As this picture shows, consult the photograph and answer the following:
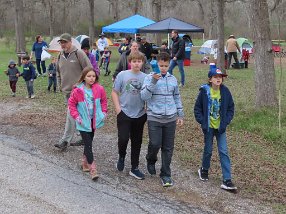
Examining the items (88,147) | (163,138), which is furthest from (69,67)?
(163,138)

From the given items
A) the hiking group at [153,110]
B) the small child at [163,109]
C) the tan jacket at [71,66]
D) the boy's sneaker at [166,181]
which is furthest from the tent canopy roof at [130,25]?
the boy's sneaker at [166,181]

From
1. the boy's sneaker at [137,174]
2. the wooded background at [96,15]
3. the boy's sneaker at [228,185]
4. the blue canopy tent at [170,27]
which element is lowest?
the boy's sneaker at [228,185]

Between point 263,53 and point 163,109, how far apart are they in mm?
5023

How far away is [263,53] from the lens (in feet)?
33.3

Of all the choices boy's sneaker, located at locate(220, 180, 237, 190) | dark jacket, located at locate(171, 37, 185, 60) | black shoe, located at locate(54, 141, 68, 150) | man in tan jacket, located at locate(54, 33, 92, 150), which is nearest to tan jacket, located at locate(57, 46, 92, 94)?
man in tan jacket, located at locate(54, 33, 92, 150)

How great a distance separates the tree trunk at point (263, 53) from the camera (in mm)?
10102

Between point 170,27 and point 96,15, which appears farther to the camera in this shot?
point 96,15

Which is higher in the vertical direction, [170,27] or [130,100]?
[170,27]

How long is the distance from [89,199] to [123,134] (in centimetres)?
113

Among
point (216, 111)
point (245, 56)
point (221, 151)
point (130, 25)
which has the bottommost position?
point (221, 151)

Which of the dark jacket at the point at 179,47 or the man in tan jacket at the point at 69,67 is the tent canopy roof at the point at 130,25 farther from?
the man in tan jacket at the point at 69,67

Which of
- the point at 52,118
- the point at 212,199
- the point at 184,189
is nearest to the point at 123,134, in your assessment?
the point at 184,189

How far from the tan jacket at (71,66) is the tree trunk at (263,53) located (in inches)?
171

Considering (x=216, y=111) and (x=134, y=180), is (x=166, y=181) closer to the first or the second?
(x=134, y=180)
